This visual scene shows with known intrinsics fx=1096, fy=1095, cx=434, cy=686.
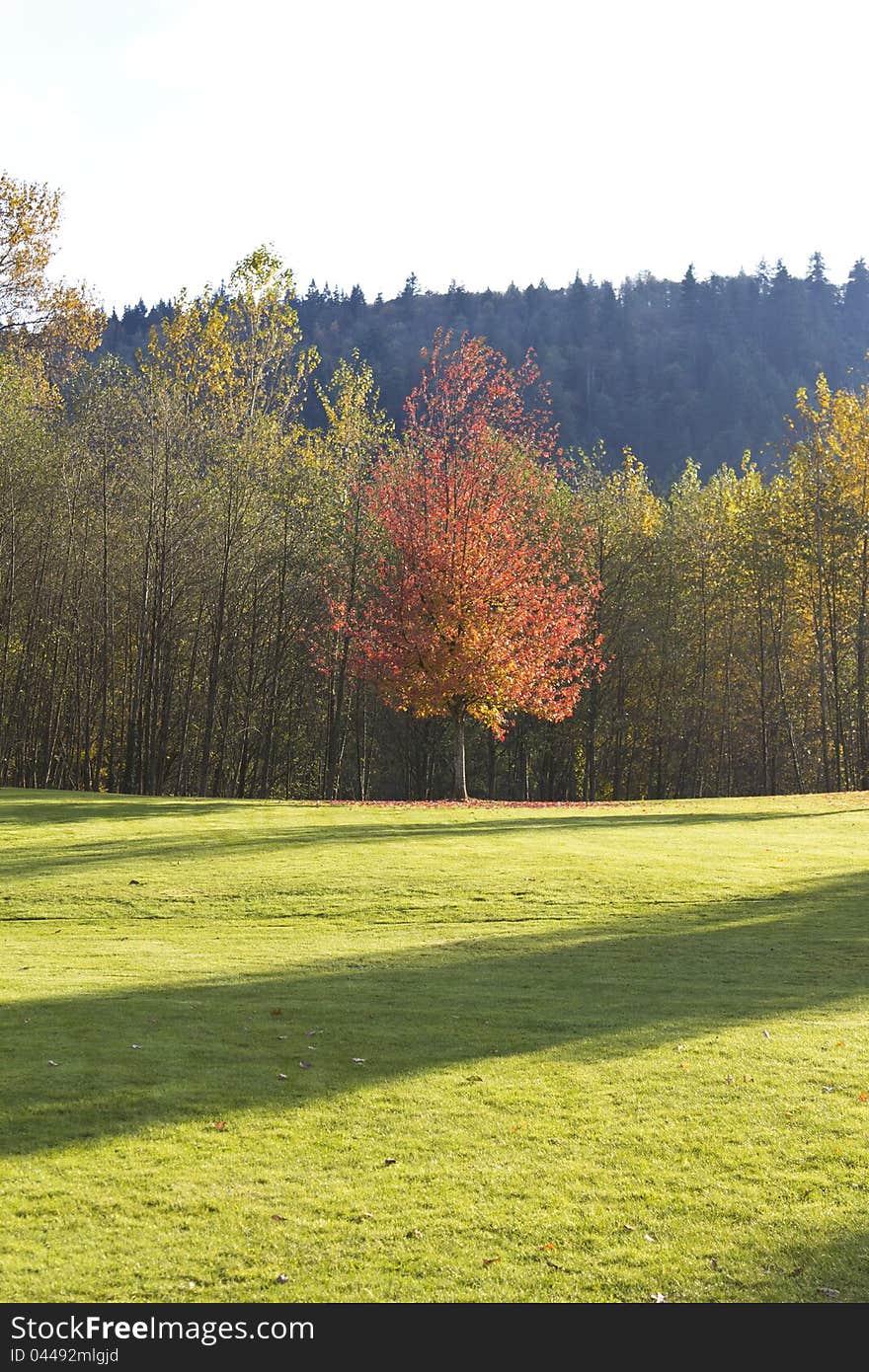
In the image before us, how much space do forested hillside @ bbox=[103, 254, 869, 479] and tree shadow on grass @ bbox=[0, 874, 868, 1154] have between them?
282ft

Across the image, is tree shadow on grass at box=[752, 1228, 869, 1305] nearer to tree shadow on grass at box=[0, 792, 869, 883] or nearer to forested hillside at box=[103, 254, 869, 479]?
tree shadow on grass at box=[0, 792, 869, 883]

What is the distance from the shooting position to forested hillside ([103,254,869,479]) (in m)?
104

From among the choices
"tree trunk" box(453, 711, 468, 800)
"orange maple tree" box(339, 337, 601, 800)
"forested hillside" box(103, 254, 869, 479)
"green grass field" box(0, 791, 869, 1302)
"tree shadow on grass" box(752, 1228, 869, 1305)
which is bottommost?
"tree shadow on grass" box(752, 1228, 869, 1305)

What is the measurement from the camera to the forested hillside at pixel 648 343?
103750mm

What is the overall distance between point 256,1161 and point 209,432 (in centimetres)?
3388

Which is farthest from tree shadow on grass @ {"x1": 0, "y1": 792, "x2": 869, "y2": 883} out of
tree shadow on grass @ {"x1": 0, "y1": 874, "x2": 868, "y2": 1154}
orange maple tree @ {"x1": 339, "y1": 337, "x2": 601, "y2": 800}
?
tree shadow on grass @ {"x1": 0, "y1": 874, "x2": 868, "y2": 1154}

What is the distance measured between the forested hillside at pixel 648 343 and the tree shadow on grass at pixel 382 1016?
8609 centimetres

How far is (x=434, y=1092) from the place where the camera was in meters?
7.54

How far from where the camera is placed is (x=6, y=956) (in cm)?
1225

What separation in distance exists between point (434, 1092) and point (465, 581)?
78.5ft

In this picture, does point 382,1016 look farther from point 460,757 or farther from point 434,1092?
point 460,757

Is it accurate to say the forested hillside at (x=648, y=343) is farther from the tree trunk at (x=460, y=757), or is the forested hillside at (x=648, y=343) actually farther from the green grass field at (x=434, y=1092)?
the green grass field at (x=434, y=1092)

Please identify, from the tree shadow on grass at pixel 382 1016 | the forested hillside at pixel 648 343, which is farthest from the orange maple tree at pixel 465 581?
the forested hillside at pixel 648 343

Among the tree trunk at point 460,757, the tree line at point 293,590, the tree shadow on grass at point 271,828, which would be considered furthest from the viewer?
the tree line at point 293,590
